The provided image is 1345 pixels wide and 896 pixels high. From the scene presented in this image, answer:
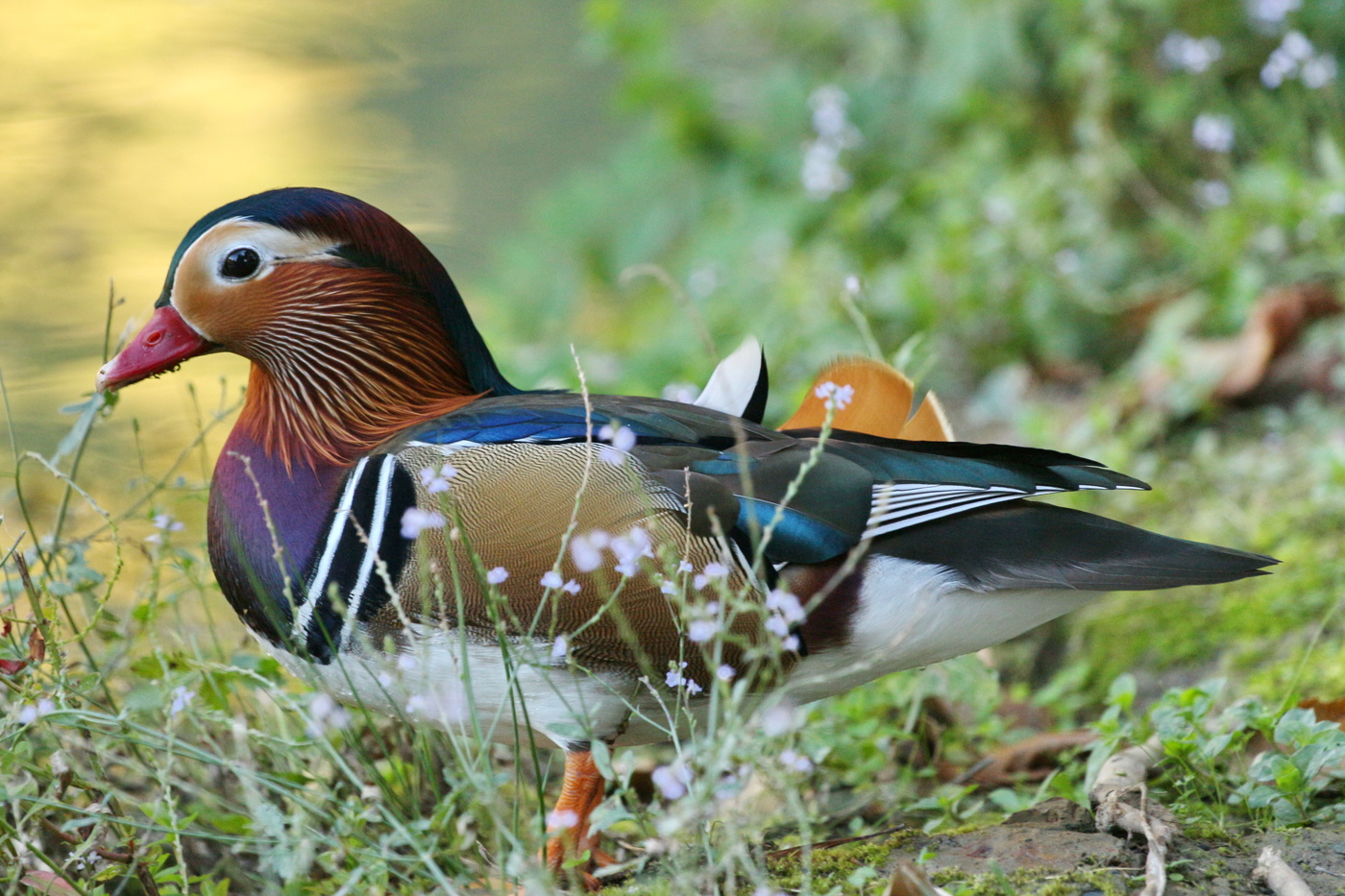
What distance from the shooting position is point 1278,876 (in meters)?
1.60

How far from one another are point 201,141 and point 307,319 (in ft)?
14.4

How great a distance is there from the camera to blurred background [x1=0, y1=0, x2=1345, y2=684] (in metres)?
3.43

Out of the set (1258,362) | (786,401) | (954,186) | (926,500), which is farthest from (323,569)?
(954,186)

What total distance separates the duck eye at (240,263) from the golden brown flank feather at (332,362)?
0.03 m

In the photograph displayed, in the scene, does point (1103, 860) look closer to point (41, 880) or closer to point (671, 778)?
point (671, 778)

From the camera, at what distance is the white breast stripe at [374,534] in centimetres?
168

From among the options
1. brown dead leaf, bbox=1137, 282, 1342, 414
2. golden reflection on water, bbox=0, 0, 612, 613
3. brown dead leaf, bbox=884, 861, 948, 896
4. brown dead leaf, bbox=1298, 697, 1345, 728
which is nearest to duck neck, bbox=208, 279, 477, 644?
brown dead leaf, bbox=884, 861, 948, 896

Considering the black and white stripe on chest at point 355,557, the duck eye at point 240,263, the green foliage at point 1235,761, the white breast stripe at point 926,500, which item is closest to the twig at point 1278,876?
the green foliage at point 1235,761

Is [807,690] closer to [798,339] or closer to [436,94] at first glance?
[798,339]

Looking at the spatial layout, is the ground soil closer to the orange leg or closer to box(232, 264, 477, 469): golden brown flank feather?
the orange leg

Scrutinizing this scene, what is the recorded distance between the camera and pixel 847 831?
2.10m

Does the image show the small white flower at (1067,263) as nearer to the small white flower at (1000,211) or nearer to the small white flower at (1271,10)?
the small white flower at (1000,211)

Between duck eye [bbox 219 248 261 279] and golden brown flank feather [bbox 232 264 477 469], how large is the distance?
0.03m

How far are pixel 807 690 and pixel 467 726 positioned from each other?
495mm
